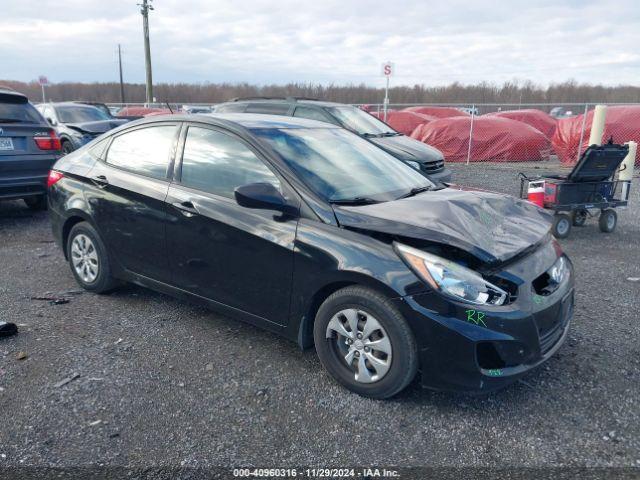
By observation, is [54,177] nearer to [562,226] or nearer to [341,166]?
[341,166]

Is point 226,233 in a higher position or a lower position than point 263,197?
lower

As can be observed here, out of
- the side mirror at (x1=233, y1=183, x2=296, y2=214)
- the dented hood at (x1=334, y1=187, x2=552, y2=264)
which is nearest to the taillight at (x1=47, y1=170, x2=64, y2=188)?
the side mirror at (x1=233, y1=183, x2=296, y2=214)

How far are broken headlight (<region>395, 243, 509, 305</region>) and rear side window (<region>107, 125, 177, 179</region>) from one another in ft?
7.19

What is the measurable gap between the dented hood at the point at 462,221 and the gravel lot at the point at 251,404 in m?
0.92

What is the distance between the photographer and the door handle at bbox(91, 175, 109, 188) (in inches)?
175

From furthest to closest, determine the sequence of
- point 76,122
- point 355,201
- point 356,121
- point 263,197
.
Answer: point 76,122
point 356,121
point 355,201
point 263,197

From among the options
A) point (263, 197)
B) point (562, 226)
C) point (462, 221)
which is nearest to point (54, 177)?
point (263, 197)

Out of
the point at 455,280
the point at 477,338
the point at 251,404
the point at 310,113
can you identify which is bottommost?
the point at 251,404

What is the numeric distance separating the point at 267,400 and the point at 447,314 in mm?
1195

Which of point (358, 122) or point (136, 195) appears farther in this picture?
point (358, 122)

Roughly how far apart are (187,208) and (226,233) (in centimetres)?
42

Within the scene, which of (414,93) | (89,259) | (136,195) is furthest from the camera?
(414,93)

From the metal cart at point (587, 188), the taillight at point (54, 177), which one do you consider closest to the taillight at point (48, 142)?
the taillight at point (54, 177)

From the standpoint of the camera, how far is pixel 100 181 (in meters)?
4.50
